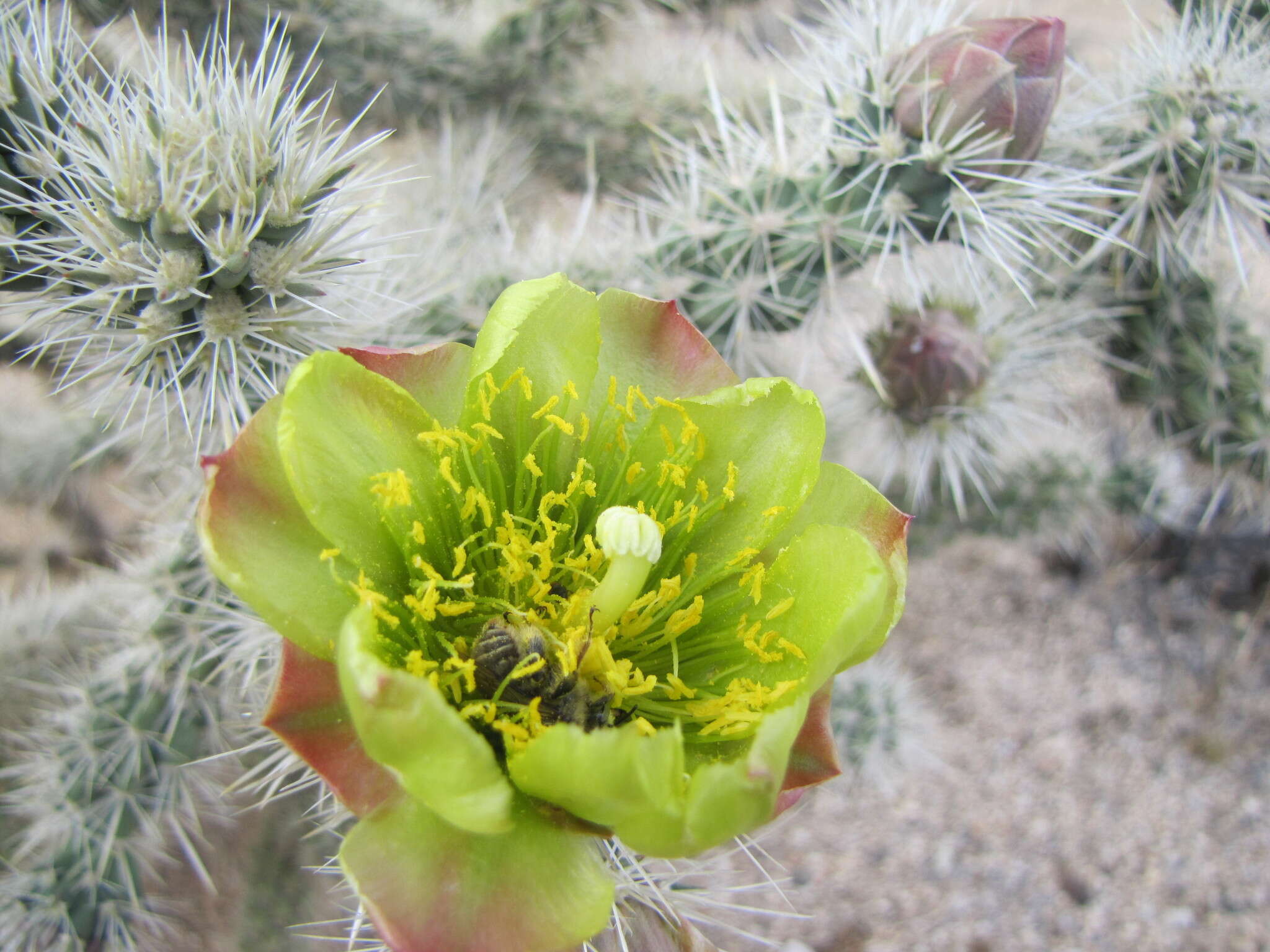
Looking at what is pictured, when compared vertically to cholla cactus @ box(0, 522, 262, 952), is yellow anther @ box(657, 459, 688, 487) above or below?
above

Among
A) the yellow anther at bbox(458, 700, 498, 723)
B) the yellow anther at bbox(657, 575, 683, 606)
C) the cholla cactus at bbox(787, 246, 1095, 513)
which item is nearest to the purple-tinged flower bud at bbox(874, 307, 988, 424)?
the cholla cactus at bbox(787, 246, 1095, 513)

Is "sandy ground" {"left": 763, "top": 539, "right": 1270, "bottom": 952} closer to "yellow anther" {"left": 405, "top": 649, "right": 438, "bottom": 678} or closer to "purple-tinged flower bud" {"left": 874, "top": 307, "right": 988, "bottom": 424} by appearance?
"purple-tinged flower bud" {"left": 874, "top": 307, "right": 988, "bottom": 424}

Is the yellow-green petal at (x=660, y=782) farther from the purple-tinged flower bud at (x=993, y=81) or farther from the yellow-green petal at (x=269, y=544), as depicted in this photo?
the purple-tinged flower bud at (x=993, y=81)

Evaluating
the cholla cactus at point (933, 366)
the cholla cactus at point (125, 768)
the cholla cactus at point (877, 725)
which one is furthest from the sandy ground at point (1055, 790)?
the cholla cactus at point (125, 768)

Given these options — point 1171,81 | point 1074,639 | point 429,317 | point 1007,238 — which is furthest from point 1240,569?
point 429,317

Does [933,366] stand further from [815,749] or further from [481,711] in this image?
[481,711]

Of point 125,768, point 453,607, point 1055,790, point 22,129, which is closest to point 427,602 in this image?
point 453,607

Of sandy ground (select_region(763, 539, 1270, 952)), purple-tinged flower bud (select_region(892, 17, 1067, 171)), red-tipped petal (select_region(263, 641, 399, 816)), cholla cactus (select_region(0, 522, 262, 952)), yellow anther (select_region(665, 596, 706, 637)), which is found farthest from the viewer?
sandy ground (select_region(763, 539, 1270, 952))
